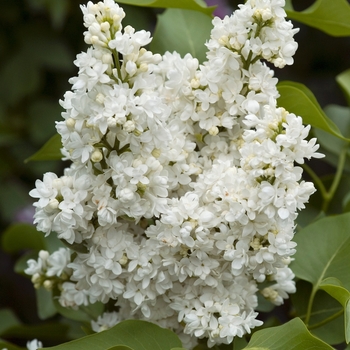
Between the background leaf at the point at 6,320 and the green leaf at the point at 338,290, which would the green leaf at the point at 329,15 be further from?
the background leaf at the point at 6,320

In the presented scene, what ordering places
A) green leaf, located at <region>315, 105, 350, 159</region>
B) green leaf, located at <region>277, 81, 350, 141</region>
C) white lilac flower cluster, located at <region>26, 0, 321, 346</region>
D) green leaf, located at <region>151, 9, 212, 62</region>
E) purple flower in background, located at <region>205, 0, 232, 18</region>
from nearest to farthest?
white lilac flower cluster, located at <region>26, 0, 321, 346</region>
green leaf, located at <region>277, 81, 350, 141</region>
green leaf, located at <region>151, 9, 212, 62</region>
green leaf, located at <region>315, 105, 350, 159</region>
purple flower in background, located at <region>205, 0, 232, 18</region>

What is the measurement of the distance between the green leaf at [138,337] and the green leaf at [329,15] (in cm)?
45

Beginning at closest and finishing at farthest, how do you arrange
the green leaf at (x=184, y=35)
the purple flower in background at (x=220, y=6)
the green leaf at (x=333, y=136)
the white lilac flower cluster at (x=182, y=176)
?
the white lilac flower cluster at (x=182, y=176), the green leaf at (x=184, y=35), the green leaf at (x=333, y=136), the purple flower in background at (x=220, y=6)

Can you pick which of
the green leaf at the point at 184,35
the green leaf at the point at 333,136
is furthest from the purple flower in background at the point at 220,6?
the green leaf at the point at 184,35

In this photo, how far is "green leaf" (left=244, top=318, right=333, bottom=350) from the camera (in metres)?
0.57

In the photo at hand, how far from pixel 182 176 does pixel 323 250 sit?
22 centimetres

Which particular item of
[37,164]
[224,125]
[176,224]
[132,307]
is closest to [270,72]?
[224,125]

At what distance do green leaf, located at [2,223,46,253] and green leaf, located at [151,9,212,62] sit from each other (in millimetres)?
333

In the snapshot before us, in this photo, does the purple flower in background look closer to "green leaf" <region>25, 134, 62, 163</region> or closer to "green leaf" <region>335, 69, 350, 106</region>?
"green leaf" <region>335, 69, 350, 106</region>

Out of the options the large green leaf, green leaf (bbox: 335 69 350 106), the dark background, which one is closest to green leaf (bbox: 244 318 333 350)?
the large green leaf

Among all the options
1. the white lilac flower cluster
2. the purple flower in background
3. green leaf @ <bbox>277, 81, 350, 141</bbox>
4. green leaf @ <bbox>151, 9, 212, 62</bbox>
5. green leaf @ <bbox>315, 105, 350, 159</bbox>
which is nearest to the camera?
the white lilac flower cluster

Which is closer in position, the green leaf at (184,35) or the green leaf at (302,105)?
the green leaf at (302,105)

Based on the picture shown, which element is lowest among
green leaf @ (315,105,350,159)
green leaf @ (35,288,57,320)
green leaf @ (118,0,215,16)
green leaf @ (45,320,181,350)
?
green leaf @ (35,288,57,320)

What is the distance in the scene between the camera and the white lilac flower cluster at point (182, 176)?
0.57m
